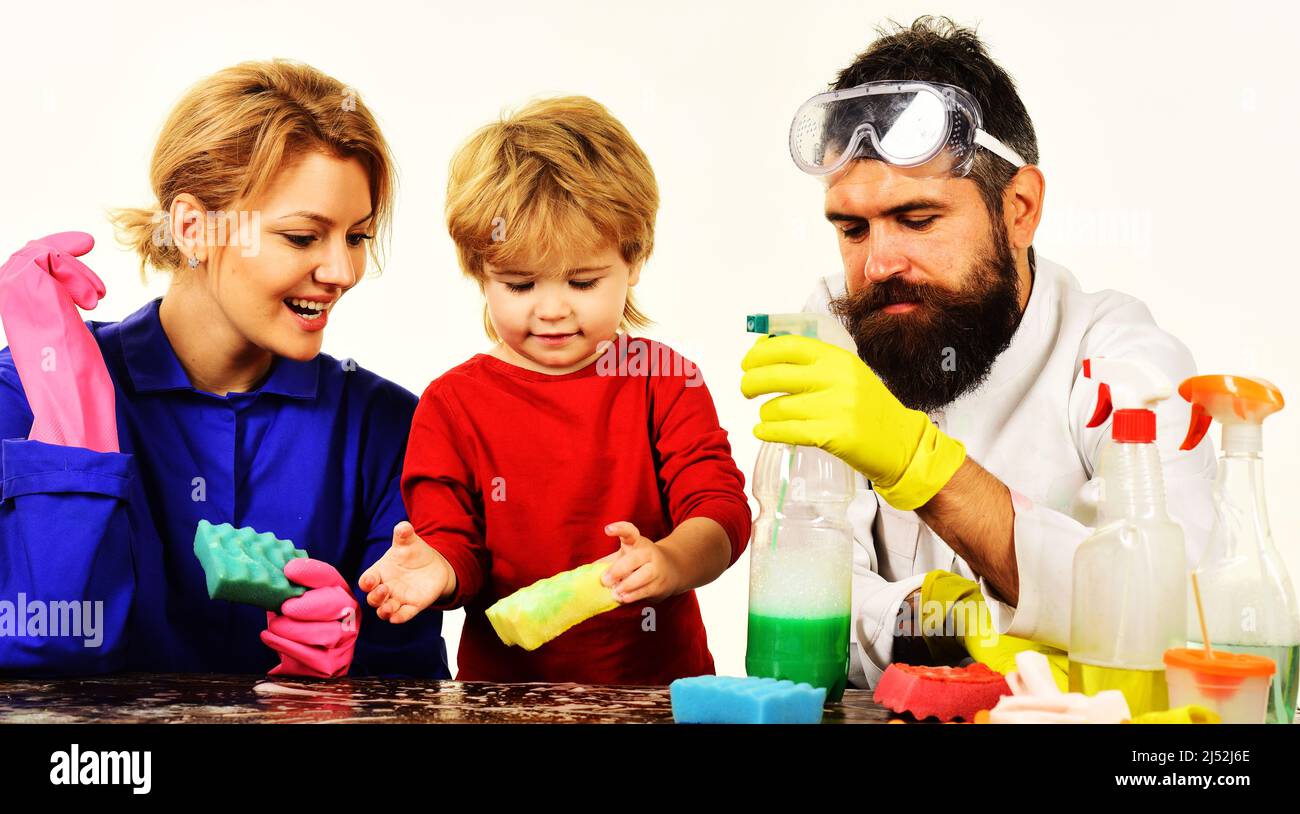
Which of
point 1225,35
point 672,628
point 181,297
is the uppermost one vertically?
point 1225,35

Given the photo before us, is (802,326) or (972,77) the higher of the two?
(972,77)

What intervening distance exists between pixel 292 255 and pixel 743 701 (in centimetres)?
110

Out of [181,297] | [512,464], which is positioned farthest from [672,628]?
[181,297]

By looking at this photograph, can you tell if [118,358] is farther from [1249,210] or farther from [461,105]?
[1249,210]

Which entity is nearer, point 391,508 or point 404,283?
point 391,508

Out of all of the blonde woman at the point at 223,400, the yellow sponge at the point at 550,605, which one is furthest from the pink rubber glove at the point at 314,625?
the yellow sponge at the point at 550,605

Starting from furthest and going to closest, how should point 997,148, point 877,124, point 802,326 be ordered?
1. point 997,148
2. point 877,124
3. point 802,326

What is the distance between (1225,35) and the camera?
249 cm

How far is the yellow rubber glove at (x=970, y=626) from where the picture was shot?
171cm

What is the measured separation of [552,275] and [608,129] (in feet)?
1.02

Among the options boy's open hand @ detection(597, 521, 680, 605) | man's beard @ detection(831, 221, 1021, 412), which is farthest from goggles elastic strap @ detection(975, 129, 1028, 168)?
boy's open hand @ detection(597, 521, 680, 605)

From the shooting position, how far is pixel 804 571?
64.2 inches

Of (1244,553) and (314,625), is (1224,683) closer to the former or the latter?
(1244,553)

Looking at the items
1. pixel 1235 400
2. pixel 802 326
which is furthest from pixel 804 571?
pixel 1235 400
